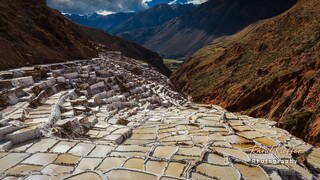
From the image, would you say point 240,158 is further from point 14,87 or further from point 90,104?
point 14,87

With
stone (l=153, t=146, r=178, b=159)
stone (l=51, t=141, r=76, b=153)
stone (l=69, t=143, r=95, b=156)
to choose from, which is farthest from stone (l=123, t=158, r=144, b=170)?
stone (l=51, t=141, r=76, b=153)

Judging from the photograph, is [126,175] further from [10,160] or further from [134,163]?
[10,160]

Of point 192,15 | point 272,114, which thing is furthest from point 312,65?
point 192,15

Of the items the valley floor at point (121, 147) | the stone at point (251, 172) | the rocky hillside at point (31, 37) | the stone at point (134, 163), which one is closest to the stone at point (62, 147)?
the valley floor at point (121, 147)

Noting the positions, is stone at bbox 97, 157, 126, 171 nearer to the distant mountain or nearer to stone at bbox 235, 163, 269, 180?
stone at bbox 235, 163, 269, 180

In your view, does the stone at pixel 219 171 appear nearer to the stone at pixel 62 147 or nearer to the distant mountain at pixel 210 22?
the stone at pixel 62 147
